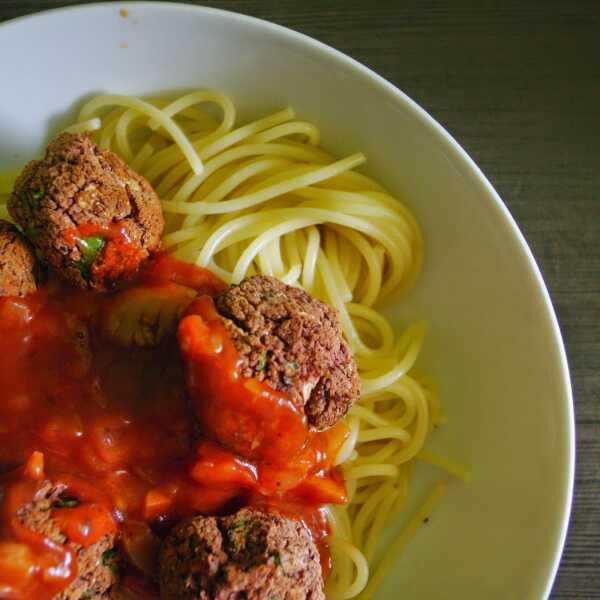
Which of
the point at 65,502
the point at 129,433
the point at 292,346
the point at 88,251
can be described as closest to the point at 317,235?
the point at 292,346

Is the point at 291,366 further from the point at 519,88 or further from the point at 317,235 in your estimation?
the point at 519,88

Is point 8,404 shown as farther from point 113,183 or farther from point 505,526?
point 505,526

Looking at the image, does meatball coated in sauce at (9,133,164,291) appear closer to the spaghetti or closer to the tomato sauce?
the tomato sauce

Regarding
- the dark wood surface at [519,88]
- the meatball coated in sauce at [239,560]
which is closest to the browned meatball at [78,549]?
the meatball coated in sauce at [239,560]

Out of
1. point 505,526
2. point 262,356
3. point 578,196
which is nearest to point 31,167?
point 262,356

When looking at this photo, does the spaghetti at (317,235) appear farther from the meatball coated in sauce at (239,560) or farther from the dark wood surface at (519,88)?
the dark wood surface at (519,88)

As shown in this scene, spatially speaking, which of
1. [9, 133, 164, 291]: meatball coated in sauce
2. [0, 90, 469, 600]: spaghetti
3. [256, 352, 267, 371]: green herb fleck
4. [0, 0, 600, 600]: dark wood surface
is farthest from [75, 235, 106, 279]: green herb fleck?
[0, 0, 600, 600]: dark wood surface
